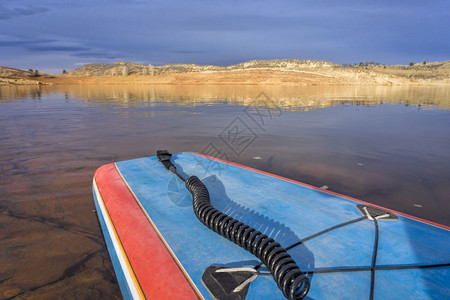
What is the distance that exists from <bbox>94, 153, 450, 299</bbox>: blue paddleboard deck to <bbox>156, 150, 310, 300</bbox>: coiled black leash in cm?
6

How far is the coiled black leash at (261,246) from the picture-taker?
1236mm

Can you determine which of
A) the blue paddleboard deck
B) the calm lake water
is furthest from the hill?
the blue paddleboard deck

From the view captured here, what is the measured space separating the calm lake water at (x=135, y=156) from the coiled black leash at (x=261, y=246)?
963 millimetres

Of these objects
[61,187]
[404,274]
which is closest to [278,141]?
[61,187]

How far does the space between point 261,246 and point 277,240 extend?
30 cm

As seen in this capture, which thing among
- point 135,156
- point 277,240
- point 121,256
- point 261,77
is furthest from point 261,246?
point 261,77

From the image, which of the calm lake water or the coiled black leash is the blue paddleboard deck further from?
the calm lake water

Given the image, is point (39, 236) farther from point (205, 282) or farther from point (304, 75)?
point (304, 75)

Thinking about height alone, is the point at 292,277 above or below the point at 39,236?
above

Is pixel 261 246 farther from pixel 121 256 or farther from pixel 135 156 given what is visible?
pixel 135 156

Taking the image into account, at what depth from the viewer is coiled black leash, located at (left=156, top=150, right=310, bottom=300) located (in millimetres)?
1236

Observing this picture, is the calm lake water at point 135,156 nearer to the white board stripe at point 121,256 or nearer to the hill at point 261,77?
the white board stripe at point 121,256

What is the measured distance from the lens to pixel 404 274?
1.42 meters

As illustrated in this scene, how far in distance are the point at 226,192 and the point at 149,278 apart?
Result: 3.83 ft
